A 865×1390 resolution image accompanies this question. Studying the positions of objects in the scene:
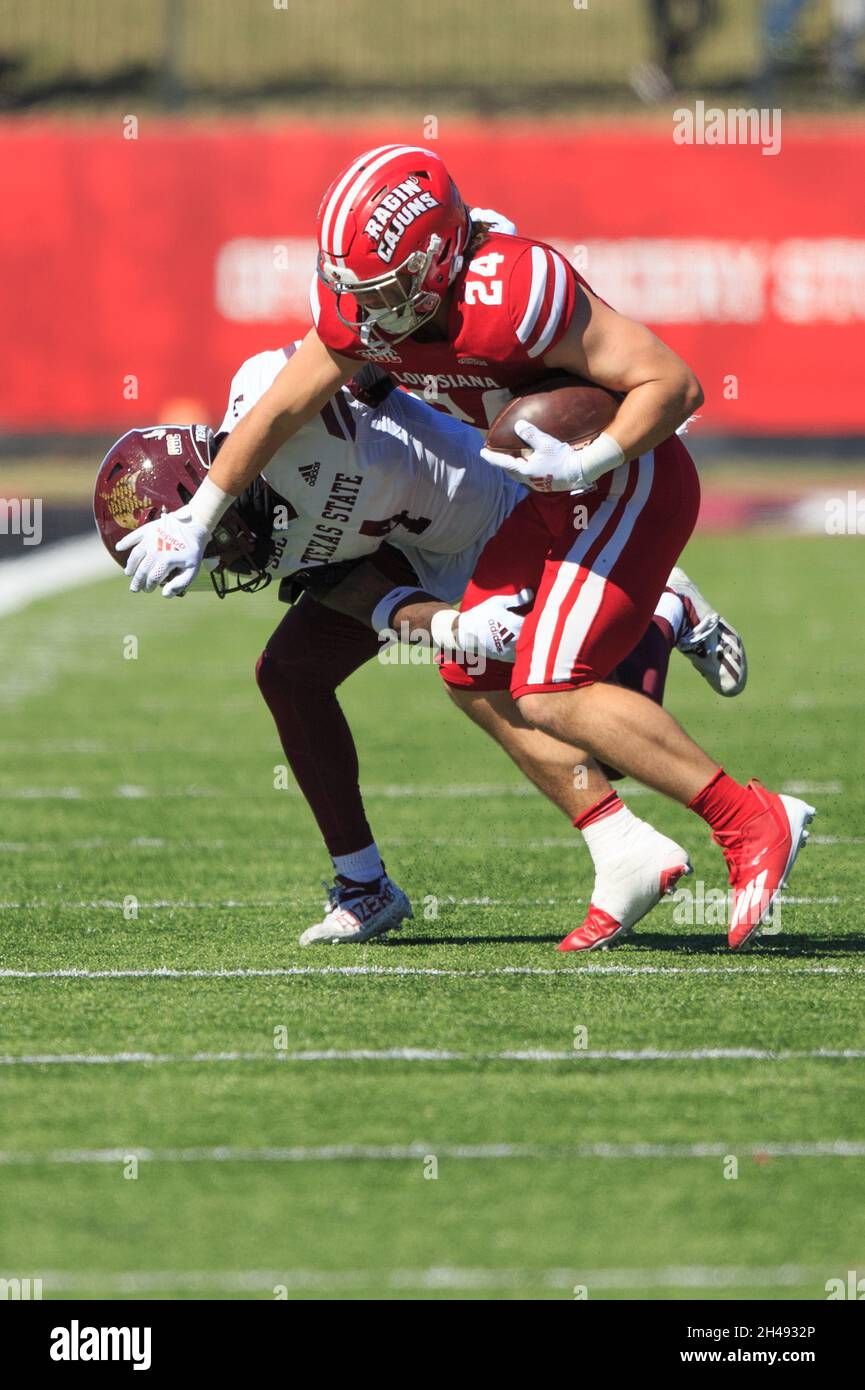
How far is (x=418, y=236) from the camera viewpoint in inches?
205

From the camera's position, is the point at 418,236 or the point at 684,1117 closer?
the point at 684,1117

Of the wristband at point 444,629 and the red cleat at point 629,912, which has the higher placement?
the wristband at point 444,629

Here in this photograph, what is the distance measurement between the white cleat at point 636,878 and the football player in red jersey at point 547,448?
2 centimetres

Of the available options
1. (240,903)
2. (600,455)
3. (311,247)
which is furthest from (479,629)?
(311,247)

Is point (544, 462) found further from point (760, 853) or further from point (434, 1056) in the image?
point (434, 1056)

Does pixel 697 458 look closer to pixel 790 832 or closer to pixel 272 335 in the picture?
pixel 272 335

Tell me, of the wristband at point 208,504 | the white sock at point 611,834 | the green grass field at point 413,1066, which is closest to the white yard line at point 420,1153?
the green grass field at point 413,1066

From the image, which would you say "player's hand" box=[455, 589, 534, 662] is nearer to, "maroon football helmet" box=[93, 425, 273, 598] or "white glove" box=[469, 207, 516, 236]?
"maroon football helmet" box=[93, 425, 273, 598]

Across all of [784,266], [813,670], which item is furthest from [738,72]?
[813,670]

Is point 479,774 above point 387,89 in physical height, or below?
below

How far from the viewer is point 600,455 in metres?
5.27

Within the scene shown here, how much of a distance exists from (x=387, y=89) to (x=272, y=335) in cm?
429

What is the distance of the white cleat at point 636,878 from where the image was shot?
5535 millimetres

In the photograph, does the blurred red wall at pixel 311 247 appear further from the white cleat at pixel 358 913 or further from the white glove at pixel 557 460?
the white glove at pixel 557 460
